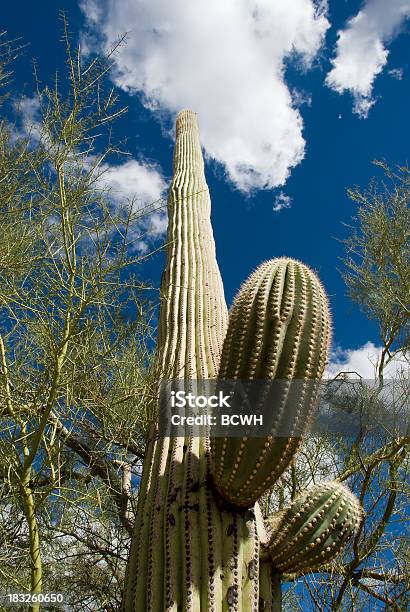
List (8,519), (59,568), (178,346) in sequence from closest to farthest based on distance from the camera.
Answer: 1. (8,519)
2. (178,346)
3. (59,568)

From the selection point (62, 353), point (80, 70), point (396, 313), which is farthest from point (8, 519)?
point (396, 313)

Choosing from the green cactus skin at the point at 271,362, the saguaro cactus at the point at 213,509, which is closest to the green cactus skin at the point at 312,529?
the saguaro cactus at the point at 213,509

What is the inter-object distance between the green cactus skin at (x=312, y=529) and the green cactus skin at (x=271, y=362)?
0.76 ft

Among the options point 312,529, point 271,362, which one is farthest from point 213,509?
point 271,362

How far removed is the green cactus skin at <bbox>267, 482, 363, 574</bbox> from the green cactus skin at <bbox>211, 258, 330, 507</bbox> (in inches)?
9.1

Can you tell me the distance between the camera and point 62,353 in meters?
2.36

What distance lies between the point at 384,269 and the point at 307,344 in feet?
11.7

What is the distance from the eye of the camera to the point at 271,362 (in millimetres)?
2039

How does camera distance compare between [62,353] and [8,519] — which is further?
[8,519]

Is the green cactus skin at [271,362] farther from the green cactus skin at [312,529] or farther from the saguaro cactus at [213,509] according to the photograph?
the green cactus skin at [312,529]

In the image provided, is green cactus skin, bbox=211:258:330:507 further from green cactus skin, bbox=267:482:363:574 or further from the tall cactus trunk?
green cactus skin, bbox=267:482:363:574

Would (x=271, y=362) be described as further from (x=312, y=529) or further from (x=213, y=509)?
(x=312, y=529)

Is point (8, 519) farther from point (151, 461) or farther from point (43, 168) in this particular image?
point (43, 168)

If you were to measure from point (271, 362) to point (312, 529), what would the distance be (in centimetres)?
77
